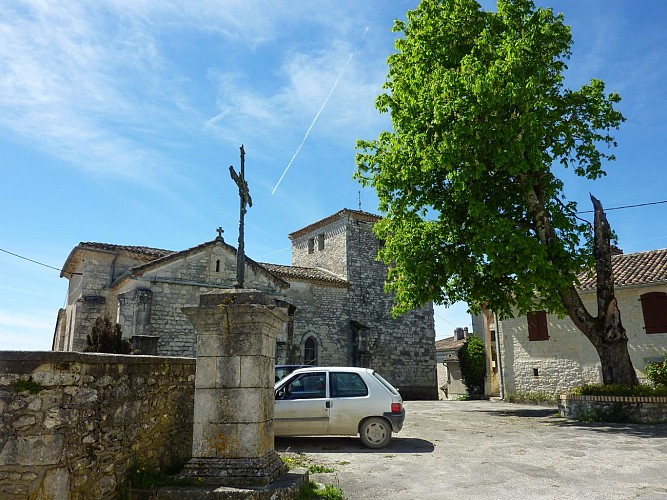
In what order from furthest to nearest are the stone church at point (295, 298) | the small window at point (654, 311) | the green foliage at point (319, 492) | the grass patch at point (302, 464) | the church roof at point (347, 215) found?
the church roof at point (347, 215), the stone church at point (295, 298), the small window at point (654, 311), the grass patch at point (302, 464), the green foliage at point (319, 492)

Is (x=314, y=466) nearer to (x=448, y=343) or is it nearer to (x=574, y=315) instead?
(x=574, y=315)

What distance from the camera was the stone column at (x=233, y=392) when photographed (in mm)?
5094

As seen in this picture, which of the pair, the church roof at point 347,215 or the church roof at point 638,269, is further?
the church roof at point 347,215

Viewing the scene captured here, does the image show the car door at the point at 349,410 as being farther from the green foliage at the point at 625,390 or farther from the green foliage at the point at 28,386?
the green foliage at the point at 625,390

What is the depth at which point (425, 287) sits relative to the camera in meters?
14.6

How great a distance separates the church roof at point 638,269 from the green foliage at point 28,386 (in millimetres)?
17140

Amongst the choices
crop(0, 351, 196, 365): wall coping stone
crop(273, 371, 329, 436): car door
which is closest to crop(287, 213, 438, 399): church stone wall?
crop(273, 371, 329, 436): car door

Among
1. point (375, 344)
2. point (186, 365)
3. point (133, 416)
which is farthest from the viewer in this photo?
point (375, 344)

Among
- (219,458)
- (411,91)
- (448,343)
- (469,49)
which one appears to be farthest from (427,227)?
(448,343)

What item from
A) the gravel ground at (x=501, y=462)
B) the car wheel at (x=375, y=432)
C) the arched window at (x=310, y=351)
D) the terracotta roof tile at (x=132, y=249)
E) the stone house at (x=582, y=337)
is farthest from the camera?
the arched window at (x=310, y=351)

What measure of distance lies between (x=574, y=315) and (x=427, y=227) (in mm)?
4614

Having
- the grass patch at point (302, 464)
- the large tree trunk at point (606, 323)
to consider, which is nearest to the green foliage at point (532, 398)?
the large tree trunk at point (606, 323)

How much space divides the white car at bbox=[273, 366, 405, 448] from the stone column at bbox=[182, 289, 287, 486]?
11.9 feet

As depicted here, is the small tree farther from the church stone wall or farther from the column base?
the church stone wall
